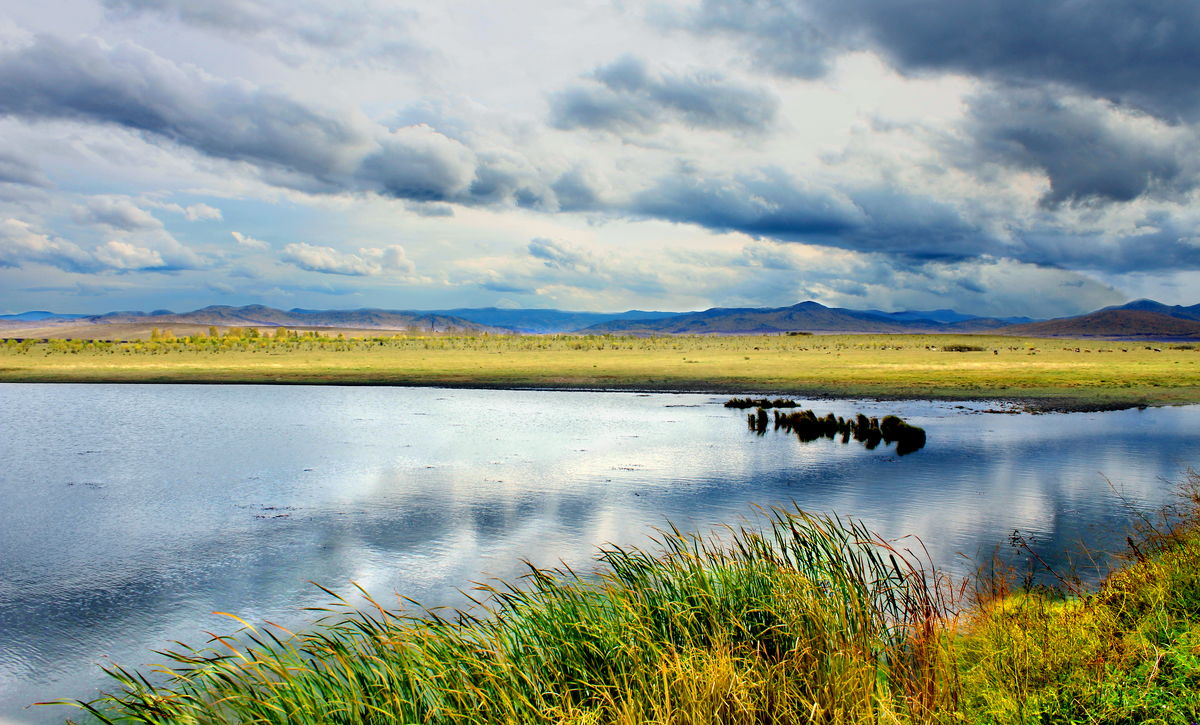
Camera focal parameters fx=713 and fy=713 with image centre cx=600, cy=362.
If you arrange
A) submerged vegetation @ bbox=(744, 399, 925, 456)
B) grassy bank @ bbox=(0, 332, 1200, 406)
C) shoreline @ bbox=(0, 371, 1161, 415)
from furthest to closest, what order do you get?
grassy bank @ bbox=(0, 332, 1200, 406) < shoreline @ bbox=(0, 371, 1161, 415) < submerged vegetation @ bbox=(744, 399, 925, 456)

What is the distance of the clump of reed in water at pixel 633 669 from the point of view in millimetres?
4836

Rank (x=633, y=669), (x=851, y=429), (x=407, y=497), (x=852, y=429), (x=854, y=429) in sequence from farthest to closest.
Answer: (x=851, y=429) < (x=852, y=429) < (x=854, y=429) < (x=407, y=497) < (x=633, y=669)

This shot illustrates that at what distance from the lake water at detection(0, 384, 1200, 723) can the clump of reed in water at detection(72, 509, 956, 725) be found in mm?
2981

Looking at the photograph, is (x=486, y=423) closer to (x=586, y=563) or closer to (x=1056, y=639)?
(x=586, y=563)

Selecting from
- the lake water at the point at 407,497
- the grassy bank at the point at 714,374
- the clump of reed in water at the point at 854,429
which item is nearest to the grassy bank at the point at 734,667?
the lake water at the point at 407,497

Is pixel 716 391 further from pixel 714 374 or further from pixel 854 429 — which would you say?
pixel 854 429

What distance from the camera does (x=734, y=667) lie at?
536cm

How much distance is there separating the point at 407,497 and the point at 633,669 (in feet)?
35.9

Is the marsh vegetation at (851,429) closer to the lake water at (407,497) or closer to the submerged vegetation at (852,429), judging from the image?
the submerged vegetation at (852,429)

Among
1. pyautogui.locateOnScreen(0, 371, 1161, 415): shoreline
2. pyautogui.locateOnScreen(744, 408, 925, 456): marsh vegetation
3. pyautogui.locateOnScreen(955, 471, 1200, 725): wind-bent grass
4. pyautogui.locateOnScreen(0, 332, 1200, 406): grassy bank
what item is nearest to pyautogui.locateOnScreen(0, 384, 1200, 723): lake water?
pyautogui.locateOnScreen(744, 408, 925, 456): marsh vegetation

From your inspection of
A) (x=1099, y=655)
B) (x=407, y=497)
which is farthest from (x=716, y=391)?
(x=1099, y=655)

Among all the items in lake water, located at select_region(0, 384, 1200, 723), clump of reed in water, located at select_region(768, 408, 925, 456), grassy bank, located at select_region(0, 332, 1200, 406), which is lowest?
lake water, located at select_region(0, 384, 1200, 723)

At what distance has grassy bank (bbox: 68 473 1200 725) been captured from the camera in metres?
4.88

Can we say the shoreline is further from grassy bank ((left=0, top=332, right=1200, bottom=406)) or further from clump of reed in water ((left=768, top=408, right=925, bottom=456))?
clump of reed in water ((left=768, top=408, right=925, bottom=456))
